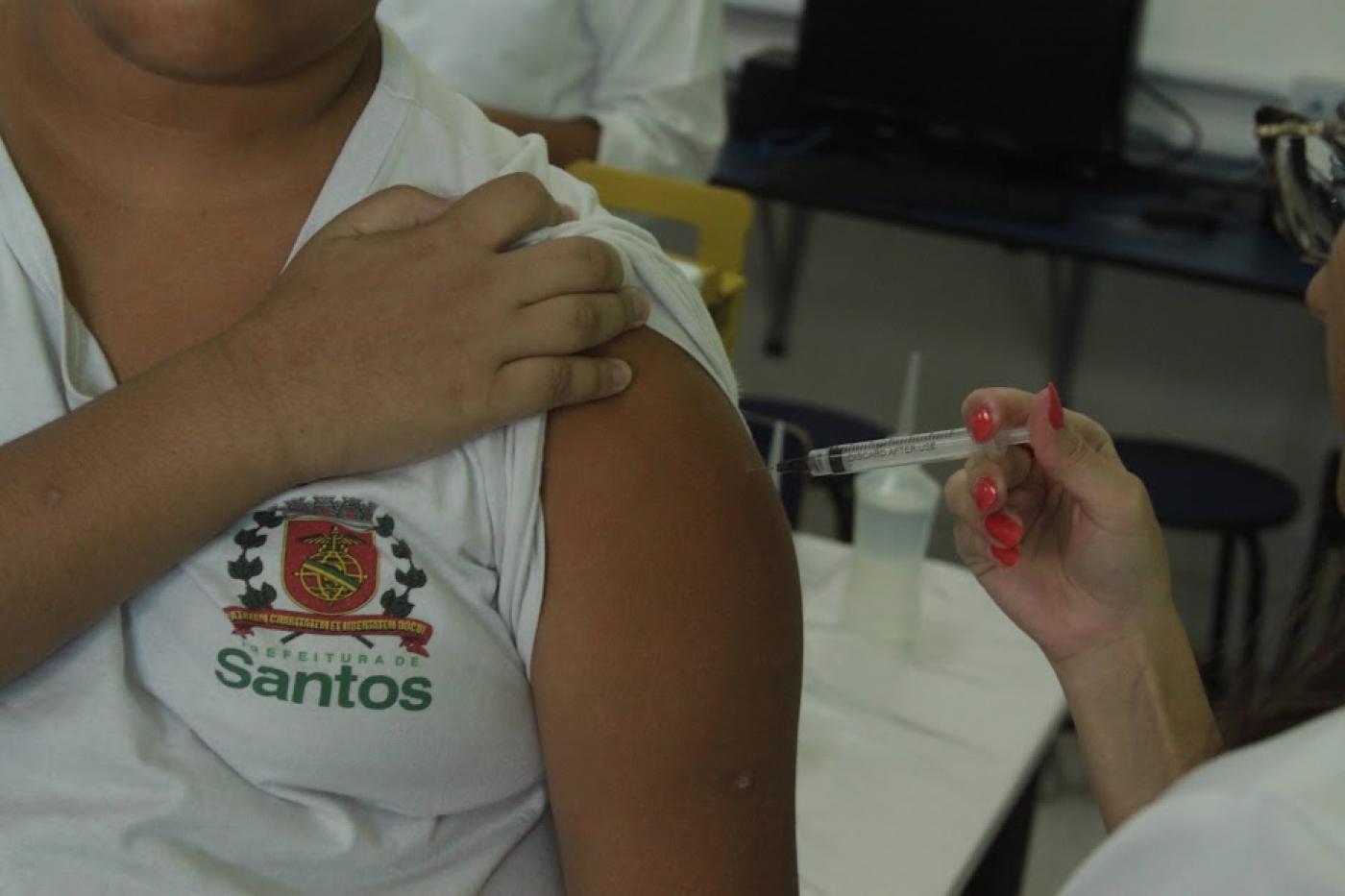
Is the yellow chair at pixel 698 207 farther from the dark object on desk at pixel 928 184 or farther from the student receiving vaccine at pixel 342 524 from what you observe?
the dark object on desk at pixel 928 184

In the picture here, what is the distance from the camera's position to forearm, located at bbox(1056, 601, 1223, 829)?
1148mm

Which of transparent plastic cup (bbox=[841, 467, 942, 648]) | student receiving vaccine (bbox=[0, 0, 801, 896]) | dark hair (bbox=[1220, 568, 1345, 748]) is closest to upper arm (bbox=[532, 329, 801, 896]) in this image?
student receiving vaccine (bbox=[0, 0, 801, 896])

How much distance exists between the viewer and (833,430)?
3.00 meters

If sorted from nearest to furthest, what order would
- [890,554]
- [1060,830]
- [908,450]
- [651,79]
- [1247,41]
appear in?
1. [908,450]
2. [890,554]
3. [651,79]
4. [1060,830]
5. [1247,41]

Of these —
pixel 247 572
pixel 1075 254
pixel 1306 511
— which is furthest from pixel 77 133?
pixel 1306 511

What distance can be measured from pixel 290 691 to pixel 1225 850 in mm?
516

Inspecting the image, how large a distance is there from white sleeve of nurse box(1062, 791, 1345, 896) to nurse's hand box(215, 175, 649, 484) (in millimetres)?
445

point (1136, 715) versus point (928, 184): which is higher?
point (1136, 715)

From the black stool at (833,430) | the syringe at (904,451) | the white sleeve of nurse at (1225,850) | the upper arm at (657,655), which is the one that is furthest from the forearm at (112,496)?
the black stool at (833,430)

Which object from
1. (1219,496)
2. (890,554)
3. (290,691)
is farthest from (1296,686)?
(1219,496)

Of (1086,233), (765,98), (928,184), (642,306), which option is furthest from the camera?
(765,98)

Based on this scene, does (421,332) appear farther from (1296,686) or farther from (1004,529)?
(1296,686)

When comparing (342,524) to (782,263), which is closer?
(342,524)

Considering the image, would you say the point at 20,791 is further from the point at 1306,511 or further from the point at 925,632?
the point at 1306,511
